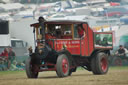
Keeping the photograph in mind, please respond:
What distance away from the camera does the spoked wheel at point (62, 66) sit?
800 inches

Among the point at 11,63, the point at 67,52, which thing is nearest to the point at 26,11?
the point at 11,63

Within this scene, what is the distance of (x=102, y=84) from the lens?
16.7 m

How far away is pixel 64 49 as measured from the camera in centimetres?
2086

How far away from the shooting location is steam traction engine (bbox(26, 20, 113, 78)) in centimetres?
2064

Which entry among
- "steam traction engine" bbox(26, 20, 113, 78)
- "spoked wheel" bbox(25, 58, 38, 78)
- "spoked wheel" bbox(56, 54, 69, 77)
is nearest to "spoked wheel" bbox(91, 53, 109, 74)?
"steam traction engine" bbox(26, 20, 113, 78)

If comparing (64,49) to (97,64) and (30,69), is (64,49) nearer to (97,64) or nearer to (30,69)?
(30,69)

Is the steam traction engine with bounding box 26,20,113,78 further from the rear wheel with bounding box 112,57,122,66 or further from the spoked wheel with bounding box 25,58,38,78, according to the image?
the rear wheel with bounding box 112,57,122,66

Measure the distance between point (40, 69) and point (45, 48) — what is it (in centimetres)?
125

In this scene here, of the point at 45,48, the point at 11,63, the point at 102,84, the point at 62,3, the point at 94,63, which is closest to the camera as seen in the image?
the point at 102,84

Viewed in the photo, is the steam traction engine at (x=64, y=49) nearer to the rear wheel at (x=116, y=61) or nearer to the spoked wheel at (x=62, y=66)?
the spoked wheel at (x=62, y=66)

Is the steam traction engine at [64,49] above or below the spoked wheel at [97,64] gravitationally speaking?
above

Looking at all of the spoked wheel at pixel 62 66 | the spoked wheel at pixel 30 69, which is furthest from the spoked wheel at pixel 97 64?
the spoked wheel at pixel 30 69

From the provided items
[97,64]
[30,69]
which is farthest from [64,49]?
[97,64]

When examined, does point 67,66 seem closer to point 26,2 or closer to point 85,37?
point 85,37
